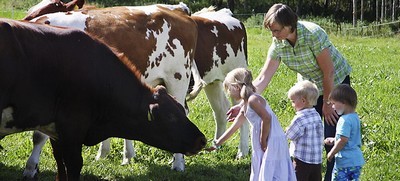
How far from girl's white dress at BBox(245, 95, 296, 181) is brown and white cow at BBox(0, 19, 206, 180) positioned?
770mm

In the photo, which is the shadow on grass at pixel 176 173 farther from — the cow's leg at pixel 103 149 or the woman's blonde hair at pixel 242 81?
the woman's blonde hair at pixel 242 81

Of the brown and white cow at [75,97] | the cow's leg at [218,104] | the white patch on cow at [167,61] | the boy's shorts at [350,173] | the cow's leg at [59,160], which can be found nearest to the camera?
the brown and white cow at [75,97]

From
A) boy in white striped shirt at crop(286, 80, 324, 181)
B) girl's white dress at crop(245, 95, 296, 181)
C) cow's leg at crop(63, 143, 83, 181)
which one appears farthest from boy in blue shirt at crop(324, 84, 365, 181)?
cow's leg at crop(63, 143, 83, 181)

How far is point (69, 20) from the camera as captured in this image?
757 cm

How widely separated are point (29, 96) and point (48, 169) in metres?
2.31

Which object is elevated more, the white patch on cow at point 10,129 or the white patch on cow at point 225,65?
the white patch on cow at point 10,129

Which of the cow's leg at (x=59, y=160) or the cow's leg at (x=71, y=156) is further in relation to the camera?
the cow's leg at (x=59, y=160)

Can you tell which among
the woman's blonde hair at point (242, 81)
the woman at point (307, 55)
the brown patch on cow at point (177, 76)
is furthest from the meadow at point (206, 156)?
the woman's blonde hair at point (242, 81)

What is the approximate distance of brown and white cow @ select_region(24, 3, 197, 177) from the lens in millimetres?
7621

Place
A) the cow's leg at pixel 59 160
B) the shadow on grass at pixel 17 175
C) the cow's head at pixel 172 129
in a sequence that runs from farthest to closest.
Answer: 1. the shadow on grass at pixel 17 175
2. the cow's leg at pixel 59 160
3. the cow's head at pixel 172 129

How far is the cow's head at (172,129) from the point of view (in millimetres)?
6438

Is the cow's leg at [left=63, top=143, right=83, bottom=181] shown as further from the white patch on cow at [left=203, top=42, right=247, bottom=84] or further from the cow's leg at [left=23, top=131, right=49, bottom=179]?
the white patch on cow at [left=203, top=42, right=247, bottom=84]

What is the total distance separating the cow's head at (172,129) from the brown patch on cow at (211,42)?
2.86 m

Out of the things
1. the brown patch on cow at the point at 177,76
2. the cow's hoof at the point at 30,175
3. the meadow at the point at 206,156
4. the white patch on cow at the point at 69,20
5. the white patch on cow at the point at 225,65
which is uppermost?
the white patch on cow at the point at 69,20
